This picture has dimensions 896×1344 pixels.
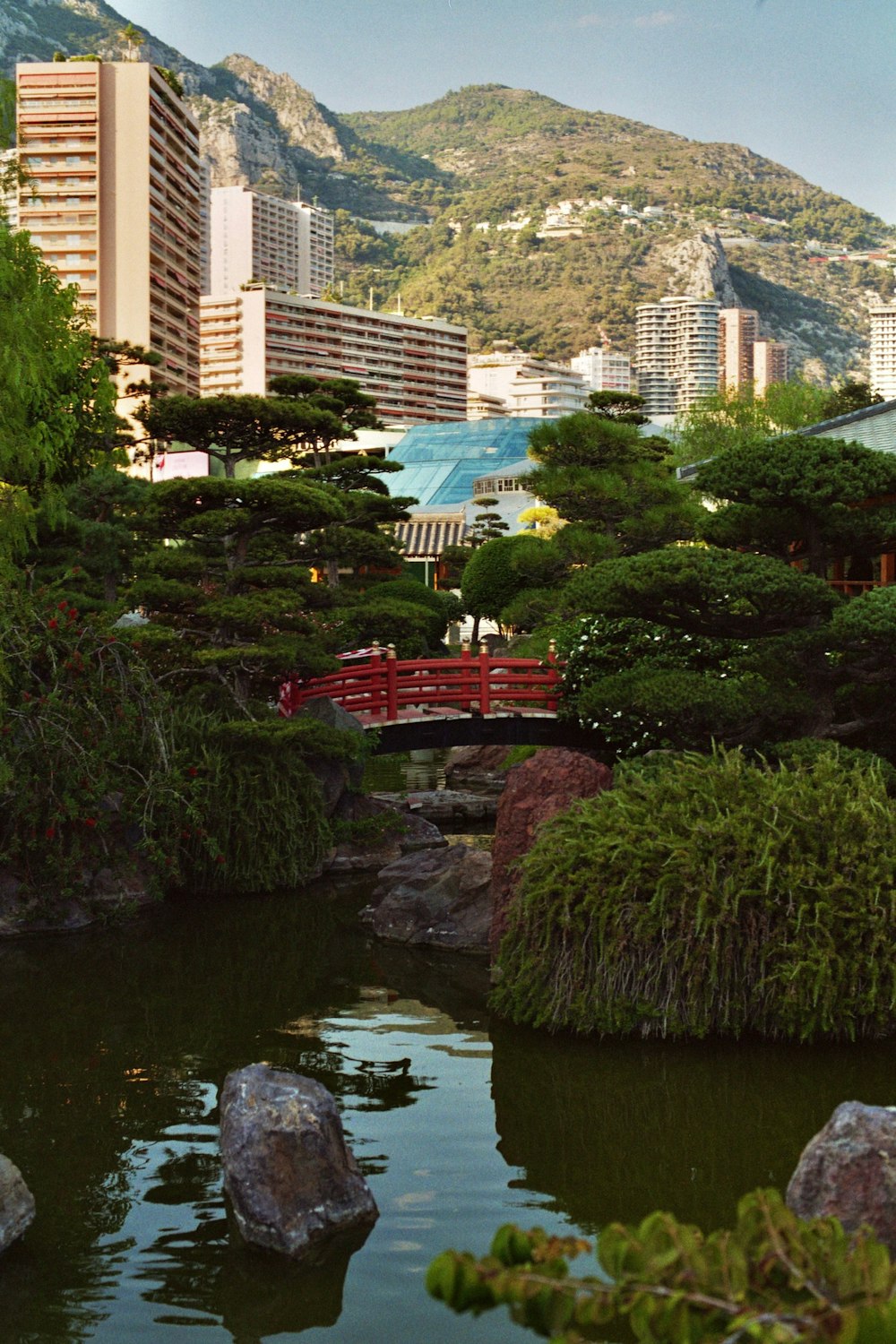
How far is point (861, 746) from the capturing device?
39.8ft

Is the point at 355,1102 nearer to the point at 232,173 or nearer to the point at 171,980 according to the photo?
the point at 171,980

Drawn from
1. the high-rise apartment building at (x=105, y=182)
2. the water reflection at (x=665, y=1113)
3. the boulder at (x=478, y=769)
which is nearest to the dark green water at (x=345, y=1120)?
the water reflection at (x=665, y=1113)

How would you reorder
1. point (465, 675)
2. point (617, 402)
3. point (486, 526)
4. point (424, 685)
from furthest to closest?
point (486, 526)
point (617, 402)
point (465, 675)
point (424, 685)

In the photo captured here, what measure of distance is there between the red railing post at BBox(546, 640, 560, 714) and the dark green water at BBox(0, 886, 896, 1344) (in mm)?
4889

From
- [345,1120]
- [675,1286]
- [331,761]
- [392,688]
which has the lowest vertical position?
[345,1120]

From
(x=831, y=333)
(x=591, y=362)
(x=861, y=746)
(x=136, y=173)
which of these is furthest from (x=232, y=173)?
(x=861, y=746)

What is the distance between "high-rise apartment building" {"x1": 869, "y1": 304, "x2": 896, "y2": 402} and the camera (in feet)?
471

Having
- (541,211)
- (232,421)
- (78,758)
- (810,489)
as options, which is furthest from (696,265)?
(78,758)

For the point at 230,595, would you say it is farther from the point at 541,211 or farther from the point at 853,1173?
the point at 541,211

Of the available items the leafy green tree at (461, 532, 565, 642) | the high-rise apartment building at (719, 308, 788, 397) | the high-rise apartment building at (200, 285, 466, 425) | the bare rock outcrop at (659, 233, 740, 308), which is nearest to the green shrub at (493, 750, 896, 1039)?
the leafy green tree at (461, 532, 565, 642)

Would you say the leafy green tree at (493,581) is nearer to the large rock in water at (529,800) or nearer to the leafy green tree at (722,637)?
the leafy green tree at (722,637)

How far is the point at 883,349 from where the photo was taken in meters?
147

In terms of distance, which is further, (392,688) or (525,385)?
(525,385)

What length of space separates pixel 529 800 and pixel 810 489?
10.7 ft
